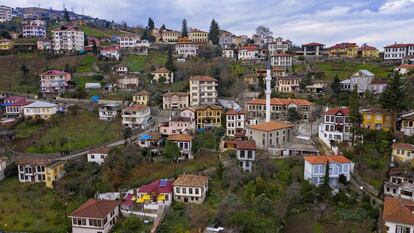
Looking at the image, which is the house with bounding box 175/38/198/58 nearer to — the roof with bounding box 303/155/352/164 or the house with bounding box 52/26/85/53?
the house with bounding box 52/26/85/53

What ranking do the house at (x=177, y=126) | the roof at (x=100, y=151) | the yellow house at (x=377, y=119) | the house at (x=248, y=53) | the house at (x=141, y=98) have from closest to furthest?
the yellow house at (x=377, y=119)
the roof at (x=100, y=151)
the house at (x=177, y=126)
the house at (x=141, y=98)
the house at (x=248, y=53)

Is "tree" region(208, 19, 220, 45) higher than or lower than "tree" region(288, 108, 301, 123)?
higher

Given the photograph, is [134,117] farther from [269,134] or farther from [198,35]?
[198,35]

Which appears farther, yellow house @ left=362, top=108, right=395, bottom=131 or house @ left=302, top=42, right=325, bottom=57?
house @ left=302, top=42, right=325, bottom=57

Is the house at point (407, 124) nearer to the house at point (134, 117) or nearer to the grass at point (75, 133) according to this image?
the house at point (134, 117)

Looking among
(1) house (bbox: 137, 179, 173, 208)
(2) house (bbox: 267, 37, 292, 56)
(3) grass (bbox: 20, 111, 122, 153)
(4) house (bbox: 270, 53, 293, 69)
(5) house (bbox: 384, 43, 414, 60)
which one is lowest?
(1) house (bbox: 137, 179, 173, 208)

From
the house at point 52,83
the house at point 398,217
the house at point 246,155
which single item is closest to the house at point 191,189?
the house at point 246,155

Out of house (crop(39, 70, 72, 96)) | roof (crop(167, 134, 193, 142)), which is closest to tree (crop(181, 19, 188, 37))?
house (crop(39, 70, 72, 96))

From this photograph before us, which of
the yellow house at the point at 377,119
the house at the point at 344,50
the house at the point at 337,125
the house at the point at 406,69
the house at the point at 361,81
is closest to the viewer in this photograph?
the yellow house at the point at 377,119
